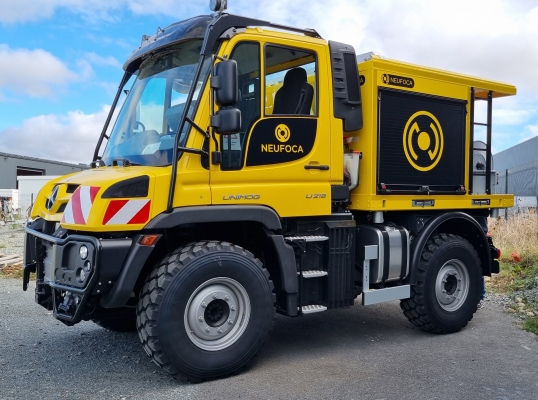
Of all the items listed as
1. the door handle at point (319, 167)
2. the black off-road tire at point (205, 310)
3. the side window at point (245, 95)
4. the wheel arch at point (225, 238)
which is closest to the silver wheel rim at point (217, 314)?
the black off-road tire at point (205, 310)

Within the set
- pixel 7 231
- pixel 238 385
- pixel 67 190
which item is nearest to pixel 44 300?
pixel 67 190

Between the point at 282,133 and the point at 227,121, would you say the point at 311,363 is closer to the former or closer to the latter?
the point at 282,133

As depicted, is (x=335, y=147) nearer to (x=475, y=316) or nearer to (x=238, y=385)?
(x=238, y=385)

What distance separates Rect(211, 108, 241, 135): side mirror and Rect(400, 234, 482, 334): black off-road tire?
2.99m

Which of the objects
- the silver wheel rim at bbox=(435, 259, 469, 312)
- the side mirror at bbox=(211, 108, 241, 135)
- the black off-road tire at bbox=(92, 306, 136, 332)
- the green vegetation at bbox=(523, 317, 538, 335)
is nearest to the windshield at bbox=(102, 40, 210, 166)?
the side mirror at bbox=(211, 108, 241, 135)

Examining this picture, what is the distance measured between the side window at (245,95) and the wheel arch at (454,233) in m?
2.51

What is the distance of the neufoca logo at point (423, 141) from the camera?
6.30m

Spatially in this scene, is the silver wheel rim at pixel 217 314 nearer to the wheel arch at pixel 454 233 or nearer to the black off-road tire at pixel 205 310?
the black off-road tire at pixel 205 310

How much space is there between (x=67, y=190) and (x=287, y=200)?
205cm

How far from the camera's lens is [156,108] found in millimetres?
5211

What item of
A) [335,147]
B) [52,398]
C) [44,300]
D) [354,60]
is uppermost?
[354,60]

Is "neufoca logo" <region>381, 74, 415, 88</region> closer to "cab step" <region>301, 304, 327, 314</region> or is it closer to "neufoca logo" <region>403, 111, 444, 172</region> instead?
"neufoca logo" <region>403, 111, 444, 172</region>

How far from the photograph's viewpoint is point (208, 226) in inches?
199

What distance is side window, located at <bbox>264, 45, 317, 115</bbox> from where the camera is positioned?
5.36 metres
